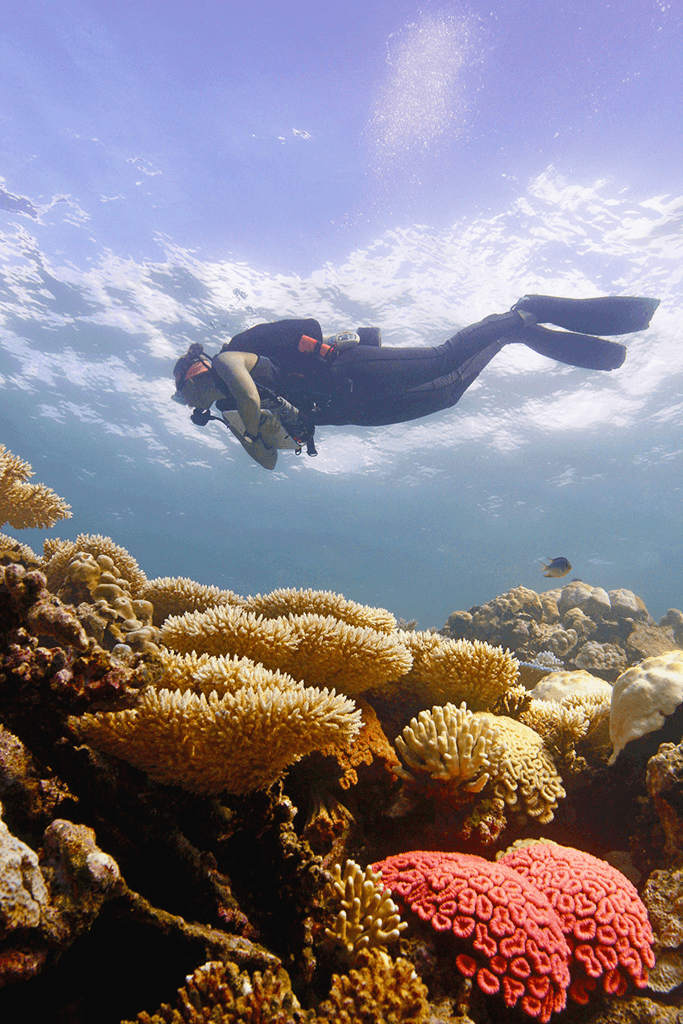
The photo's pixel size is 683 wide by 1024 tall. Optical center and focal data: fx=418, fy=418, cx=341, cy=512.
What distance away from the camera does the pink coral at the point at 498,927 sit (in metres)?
1.54

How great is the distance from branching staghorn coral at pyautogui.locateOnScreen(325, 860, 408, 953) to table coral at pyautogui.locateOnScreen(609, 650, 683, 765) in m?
2.04

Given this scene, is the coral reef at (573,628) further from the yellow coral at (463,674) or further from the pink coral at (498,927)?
the pink coral at (498,927)

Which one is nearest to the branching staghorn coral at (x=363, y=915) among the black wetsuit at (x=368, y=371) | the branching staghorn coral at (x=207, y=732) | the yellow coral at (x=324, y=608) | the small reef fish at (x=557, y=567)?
the branching staghorn coral at (x=207, y=732)

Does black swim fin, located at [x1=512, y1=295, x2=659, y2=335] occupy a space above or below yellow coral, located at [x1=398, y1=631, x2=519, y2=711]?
above

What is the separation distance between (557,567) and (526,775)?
20.5 ft

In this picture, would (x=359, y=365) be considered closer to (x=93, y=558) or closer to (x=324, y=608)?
(x=324, y=608)

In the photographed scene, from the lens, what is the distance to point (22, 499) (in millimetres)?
3980

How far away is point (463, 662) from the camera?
300 centimetres

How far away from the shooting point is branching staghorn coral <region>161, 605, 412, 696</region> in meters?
2.46

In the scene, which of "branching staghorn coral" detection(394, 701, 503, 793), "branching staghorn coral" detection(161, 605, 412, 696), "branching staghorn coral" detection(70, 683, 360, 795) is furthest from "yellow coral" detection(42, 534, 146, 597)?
"branching staghorn coral" detection(394, 701, 503, 793)

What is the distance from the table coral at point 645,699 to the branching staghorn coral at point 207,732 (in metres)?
2.35

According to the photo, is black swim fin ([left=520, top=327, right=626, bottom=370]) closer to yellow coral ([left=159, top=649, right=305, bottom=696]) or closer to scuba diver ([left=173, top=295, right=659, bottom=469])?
scuba diver ([left=173, top=295, right=659, bottom=469])

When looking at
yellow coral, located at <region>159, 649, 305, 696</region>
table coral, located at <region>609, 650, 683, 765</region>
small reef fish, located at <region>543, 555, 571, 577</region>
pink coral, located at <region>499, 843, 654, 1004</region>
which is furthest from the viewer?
small reef fish, located at <region>543, 555, 571, 577</region>

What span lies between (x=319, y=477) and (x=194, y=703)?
38173 millimetres
